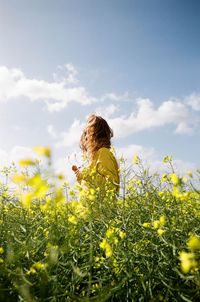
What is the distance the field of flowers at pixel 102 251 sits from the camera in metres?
1.75

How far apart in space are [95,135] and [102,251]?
6.97 feet

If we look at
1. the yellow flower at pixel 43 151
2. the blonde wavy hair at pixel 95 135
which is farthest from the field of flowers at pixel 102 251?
the blonde wavy hair at pixel 95 135

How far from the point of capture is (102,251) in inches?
91.1

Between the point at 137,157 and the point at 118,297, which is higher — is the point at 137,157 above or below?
above

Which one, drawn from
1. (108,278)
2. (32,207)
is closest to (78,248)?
(108,278)

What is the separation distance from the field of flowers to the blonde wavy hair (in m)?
1.49

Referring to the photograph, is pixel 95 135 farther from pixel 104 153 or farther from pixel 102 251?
pixel 102 251

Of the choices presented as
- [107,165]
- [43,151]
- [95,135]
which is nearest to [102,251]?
[43,151]

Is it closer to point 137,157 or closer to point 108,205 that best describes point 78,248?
point 108,205

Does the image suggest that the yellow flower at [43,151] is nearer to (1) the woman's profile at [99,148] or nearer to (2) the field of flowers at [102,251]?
(2) the field of flowers at [102,251]

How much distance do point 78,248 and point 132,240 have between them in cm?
33

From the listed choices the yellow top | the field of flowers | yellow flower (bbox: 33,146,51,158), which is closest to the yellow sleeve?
the yellow top

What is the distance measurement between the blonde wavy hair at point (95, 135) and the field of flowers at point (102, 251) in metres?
1.49

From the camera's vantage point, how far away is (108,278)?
201cm
